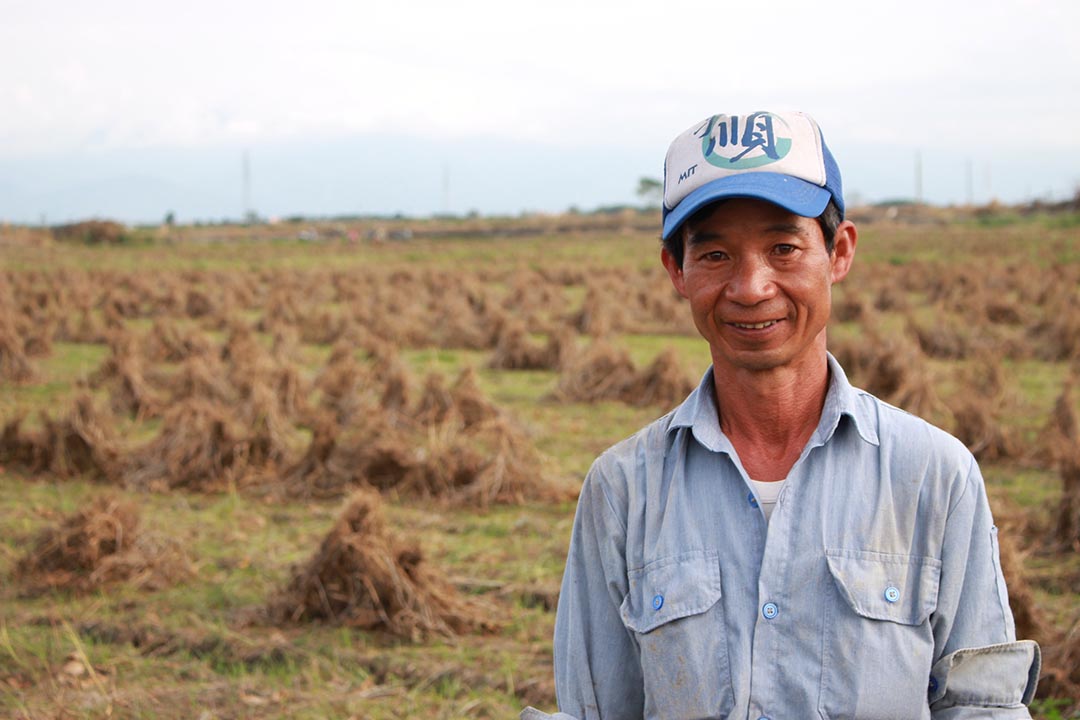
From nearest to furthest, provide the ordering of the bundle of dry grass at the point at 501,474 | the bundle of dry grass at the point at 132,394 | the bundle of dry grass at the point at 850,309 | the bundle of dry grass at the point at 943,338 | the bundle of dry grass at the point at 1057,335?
the bundle of dry grass at the point at 501,474, the bundle of dry grass at the point at 132,394, the bundle of dry grass at the point at 1057,335, the bundle of dry grass at the point at 943,338, the bundle of dry grass at the point at 850,309

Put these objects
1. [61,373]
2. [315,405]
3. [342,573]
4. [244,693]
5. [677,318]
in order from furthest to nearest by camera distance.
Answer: [677,318], [61,373], [315,405], [342,573], [244,693]

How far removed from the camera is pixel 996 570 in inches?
66.5

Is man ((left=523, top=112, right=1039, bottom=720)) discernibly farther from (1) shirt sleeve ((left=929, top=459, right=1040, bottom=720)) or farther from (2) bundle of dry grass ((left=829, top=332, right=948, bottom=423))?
(2) bundle of dry grass ((left=829, top=332, right=948, bottom=423))

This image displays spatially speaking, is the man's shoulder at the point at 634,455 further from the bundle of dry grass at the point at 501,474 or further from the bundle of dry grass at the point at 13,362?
the bundle of dry grass at the point at 13,362

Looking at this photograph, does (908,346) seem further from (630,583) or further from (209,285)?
(209,285)

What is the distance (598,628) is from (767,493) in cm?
35

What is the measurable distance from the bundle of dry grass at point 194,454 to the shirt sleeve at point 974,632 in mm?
6204

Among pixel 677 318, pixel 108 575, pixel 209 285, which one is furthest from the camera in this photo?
pixel 209 285

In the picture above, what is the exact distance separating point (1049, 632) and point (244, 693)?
3.23 meters

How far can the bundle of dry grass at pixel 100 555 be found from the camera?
5480 millimetres

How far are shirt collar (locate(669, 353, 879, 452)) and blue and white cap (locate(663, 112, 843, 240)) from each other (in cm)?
28

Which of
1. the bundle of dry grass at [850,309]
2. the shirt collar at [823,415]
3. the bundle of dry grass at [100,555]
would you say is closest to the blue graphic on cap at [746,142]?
the shirt collar at [823,415]

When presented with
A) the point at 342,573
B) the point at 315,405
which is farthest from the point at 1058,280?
the point at 342,573

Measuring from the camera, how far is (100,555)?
220 inches
